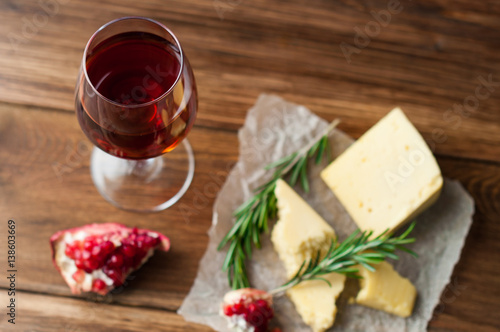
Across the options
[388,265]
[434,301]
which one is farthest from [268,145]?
[434,301]

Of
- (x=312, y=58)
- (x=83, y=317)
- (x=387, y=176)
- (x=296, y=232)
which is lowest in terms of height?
(x=83, y=317)

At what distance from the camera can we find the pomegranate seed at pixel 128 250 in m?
1.13

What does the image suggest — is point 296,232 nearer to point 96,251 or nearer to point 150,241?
point 150,241

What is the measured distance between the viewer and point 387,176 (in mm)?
1208

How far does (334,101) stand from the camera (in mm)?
1313

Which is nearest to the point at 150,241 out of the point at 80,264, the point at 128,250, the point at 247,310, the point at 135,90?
the point at 128,250

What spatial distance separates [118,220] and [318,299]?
49cm

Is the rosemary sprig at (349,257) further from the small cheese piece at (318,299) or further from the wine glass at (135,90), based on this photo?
the wine glass at (135,90)

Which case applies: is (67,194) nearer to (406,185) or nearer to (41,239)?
(41,239)

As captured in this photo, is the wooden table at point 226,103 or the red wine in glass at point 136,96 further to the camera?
the wooden table at point 226,103

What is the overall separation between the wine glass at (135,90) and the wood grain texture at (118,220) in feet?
0.98

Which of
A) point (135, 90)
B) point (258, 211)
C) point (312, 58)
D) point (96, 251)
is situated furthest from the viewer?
point (312, 58)

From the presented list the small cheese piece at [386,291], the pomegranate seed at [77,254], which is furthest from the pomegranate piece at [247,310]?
the pomegranate seed at [77,254]

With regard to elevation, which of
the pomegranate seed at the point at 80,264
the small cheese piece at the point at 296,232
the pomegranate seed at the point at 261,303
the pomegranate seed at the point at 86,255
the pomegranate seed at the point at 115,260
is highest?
the small cheese piece at the point at 296,232
